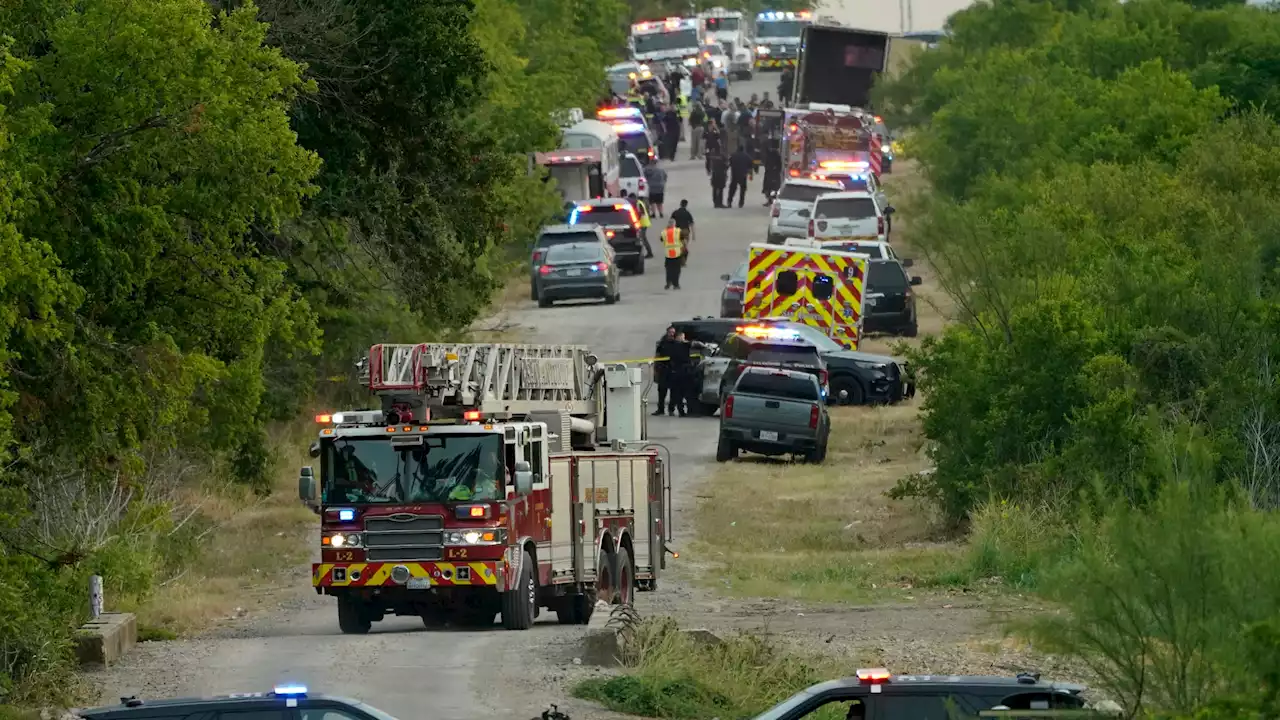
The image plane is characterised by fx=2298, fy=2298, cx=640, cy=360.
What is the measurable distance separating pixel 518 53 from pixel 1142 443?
137ft

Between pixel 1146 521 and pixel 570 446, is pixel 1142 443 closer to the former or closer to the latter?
pixel 570 446

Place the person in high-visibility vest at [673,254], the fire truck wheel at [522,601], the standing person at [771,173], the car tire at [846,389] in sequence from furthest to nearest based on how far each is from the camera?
the standing person at [771,173], the person in high-visibility vest at [673,254], the car tire at [846,389], the fire truck wheel at [522,601]

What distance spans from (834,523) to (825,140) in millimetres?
35925

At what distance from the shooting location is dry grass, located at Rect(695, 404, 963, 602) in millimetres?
25438

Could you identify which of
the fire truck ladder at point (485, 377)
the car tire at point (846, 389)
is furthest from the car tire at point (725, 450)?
the fire truck ladder at point (485, 377)

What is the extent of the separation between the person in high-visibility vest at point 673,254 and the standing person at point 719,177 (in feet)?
44.6

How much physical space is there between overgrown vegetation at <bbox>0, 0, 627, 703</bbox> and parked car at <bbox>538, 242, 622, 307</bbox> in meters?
23.1

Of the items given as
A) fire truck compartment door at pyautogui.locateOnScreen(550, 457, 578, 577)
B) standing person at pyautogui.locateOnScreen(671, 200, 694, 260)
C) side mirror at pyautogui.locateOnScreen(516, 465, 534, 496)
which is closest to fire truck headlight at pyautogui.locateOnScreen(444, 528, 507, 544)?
side mirror at pyautogui.locateOnScreen(516, 465, 534, 496)

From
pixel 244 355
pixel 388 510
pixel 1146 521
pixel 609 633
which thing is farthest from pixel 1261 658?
pixel 244 355

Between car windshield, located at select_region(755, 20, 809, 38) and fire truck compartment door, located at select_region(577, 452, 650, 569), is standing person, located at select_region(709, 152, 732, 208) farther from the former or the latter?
fire truck compartment door, located at select_region(577, 452, 650, 569)

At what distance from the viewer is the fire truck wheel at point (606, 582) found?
2202 centimetres

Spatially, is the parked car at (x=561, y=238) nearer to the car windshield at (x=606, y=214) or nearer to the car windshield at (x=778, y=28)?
the car windshield at (x=606, y=214)

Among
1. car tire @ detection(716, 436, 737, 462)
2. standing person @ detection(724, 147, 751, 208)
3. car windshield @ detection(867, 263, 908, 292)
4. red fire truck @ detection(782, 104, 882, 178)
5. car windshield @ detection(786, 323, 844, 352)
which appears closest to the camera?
car tire @ detection(716, 436, 737, 462)

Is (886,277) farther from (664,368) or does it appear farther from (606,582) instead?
(606,582)
